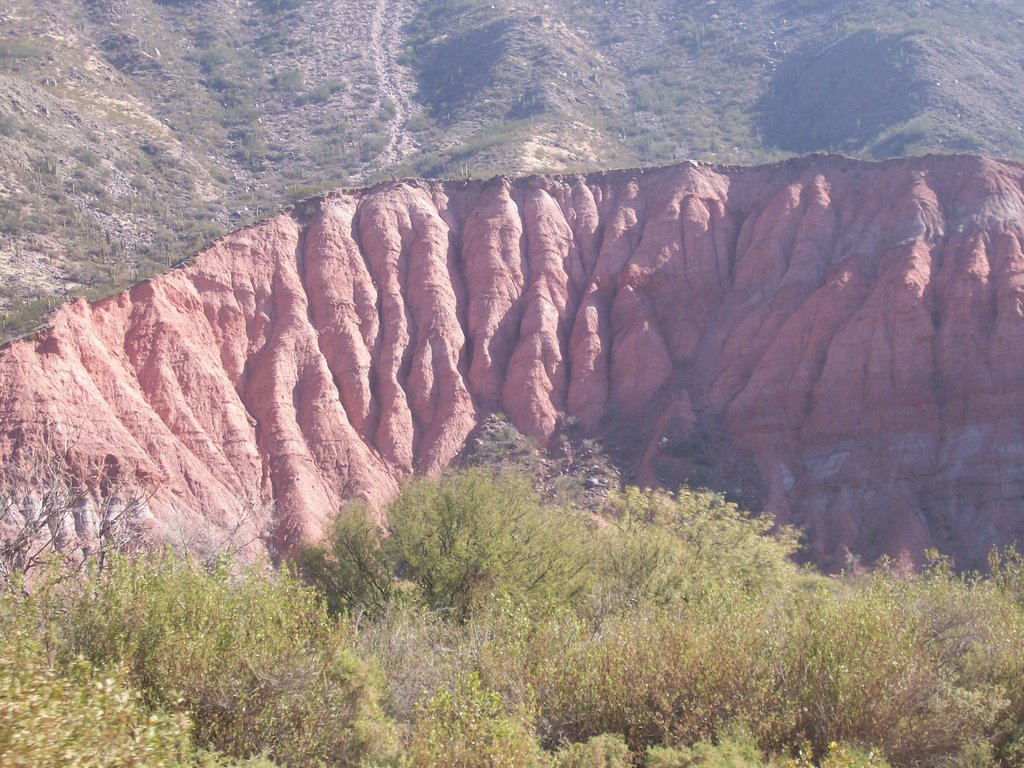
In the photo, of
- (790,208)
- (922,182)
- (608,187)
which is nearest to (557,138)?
(608,187)

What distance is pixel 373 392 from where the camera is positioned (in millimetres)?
41031

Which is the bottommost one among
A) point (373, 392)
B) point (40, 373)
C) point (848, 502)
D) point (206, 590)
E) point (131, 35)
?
point (848, 502)

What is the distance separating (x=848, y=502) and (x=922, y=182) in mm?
19709

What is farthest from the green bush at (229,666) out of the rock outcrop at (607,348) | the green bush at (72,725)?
the rock outcrop at (607,348)

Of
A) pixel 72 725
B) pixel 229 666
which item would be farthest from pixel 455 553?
pixel 72 725

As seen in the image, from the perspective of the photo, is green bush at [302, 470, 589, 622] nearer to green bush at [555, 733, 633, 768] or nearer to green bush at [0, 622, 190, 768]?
green bush at [555, 733, 633, 768]

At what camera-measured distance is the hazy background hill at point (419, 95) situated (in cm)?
5584

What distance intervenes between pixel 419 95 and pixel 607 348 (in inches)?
1999

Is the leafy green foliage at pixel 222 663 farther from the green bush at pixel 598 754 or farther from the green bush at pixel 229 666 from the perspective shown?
the green bush at pixel 598 754

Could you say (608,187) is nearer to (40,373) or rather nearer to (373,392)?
(373,392)

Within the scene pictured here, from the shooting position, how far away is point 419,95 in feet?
281

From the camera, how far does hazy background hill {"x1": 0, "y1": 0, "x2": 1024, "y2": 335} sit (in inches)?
2199

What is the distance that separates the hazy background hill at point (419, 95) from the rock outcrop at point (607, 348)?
8.05m

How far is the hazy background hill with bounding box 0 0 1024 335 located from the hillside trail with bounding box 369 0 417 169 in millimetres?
260
